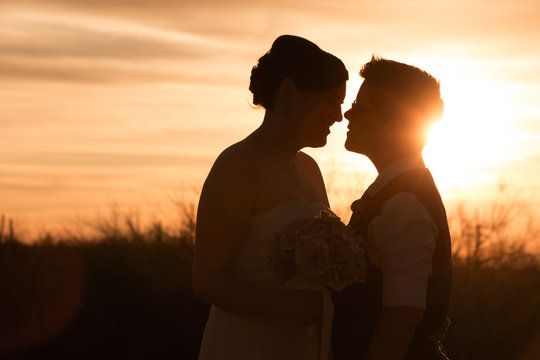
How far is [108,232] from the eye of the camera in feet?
55.4

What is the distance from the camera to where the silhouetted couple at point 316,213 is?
4039 mm

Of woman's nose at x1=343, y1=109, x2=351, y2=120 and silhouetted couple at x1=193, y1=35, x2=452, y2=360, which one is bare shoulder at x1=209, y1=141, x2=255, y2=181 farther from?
woman's nose at x1=343, y1=109, x2=351, y2=120

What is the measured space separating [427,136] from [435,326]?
1070 mm

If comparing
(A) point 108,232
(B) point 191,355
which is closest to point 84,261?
(A) point 108,232

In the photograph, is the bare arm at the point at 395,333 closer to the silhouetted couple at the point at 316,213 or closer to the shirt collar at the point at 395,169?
the silhouetted couple at the point at 316,213

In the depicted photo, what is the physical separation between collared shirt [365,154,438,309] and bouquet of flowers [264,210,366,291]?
151 millimetres

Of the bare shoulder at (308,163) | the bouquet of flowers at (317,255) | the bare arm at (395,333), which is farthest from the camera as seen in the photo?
the bare shoulder at (308,163)

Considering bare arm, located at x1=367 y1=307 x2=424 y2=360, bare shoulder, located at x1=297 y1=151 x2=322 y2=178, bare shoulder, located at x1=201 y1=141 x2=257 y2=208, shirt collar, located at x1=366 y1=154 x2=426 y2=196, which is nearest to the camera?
bare arm, located at x1=367 y1=307 x2=424 y2=360

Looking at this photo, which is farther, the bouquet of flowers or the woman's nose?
the woman's nose

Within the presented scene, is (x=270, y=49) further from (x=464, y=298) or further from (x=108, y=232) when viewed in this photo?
(x=108, y=232)

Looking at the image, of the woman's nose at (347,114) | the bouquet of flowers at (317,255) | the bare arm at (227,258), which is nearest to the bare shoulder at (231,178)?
the bare arm at (227,258)

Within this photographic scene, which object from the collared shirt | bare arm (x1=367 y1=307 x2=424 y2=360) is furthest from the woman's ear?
bare arm (x1=367 y1=307 x2=424 y2=360)

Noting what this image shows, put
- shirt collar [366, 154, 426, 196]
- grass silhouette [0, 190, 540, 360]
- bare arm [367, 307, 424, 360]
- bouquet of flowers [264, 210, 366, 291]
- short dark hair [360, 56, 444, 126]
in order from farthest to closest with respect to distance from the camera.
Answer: grass silhouette [0, 190, 540, 360] → short dark hair [360, 56, 444, 126] → shirt collar [366, 154, 426, 196] → bouquet of flowers [264, 210, 366, 291] → bare arm [367, 307, 424, 360]

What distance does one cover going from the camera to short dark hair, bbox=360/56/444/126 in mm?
4410
